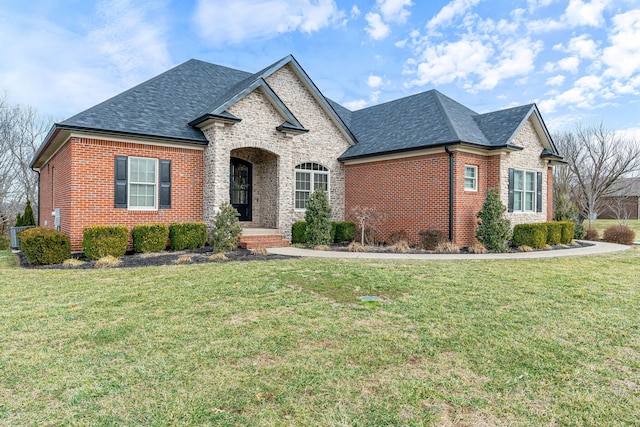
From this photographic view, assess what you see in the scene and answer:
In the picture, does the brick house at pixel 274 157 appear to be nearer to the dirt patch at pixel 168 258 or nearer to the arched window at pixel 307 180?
the arched window at pixel 307 180

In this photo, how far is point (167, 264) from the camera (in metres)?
9.45

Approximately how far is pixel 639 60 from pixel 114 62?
27.2 meters

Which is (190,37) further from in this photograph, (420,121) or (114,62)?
(420,121)

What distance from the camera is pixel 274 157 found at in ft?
48.5

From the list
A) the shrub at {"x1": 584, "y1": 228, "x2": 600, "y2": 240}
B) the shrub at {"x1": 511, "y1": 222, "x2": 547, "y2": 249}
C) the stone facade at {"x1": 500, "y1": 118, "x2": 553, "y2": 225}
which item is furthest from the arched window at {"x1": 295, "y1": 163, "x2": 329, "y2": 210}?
the shrub at {"x1": 584, "y1": 228, "x2": 600, "y2": 240}

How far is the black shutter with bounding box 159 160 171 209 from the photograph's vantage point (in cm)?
1218

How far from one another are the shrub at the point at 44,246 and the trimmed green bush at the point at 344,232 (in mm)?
9306

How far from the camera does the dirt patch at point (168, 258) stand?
9.36 meters

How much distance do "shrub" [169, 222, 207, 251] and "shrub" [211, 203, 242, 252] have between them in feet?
2.29

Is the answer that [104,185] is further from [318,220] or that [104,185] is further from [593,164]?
[593,164]

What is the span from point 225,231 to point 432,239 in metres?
7.07

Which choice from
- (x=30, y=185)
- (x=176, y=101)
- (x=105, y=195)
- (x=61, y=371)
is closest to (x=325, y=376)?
(x=61, y=371)

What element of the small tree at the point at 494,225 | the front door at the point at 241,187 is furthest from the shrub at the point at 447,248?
the front door at the point at 241,187

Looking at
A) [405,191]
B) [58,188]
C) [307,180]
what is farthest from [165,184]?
[405,191]
